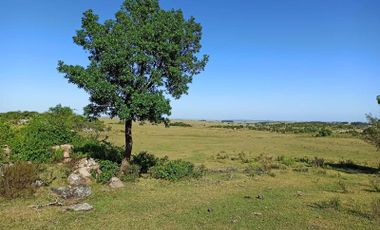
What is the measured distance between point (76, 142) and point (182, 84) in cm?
967

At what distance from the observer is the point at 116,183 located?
19.5 m

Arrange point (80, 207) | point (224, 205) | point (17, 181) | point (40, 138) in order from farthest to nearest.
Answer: point (40, 138) < point (17, 181) < point (224, 205) < point (80, 207)

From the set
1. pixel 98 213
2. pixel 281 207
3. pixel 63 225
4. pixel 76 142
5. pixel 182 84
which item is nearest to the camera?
pixel 63 225

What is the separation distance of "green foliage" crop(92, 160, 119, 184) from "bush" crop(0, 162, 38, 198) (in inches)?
128

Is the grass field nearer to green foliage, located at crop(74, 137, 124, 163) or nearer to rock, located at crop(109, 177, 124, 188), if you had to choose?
rock, located at crop(109, 177, 124, 188)

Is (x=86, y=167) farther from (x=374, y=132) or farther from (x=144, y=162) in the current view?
(x=374, y=132)

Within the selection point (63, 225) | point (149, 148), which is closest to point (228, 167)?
point (149, 148)

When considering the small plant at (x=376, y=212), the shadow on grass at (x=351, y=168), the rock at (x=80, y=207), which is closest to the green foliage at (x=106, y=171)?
the rock at (x=80, y=207)

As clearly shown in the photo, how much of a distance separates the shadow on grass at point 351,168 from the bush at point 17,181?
20.1 metres

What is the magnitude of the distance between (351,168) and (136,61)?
1826cm

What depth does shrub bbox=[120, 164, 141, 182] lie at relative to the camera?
68.6 ft

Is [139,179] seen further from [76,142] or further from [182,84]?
[76,142]

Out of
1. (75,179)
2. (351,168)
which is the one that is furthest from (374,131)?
(75,179)

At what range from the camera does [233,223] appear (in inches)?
523
